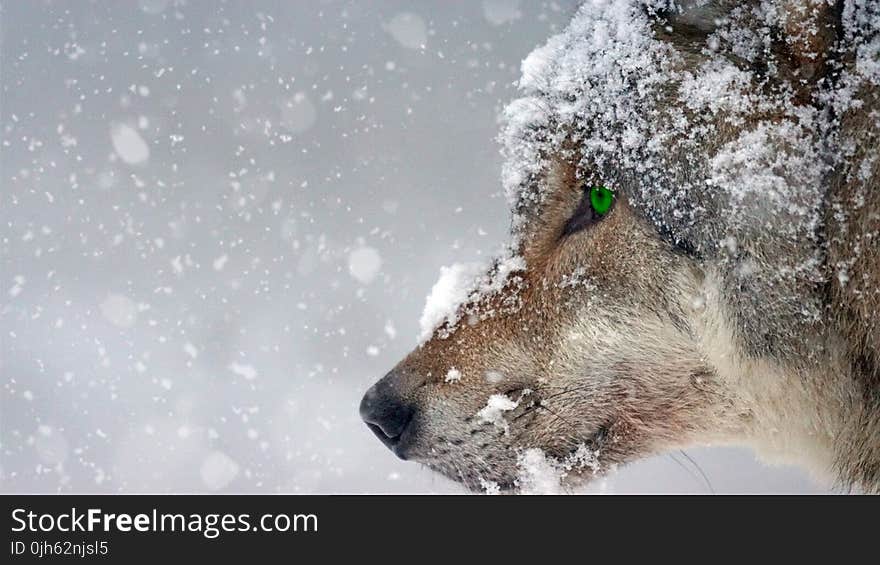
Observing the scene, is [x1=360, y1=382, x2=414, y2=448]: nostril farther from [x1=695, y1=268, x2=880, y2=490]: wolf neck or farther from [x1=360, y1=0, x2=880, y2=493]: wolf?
[x1=695, y1=268, x2=880, y2=490]: wolf neck

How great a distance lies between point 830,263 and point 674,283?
0.50 m

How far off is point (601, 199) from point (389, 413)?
1.21m

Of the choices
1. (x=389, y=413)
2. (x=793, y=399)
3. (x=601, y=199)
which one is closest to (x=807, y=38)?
(x=601, y=199)

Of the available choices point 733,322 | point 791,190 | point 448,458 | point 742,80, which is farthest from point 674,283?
point 448,458

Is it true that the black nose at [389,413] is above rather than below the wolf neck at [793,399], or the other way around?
above

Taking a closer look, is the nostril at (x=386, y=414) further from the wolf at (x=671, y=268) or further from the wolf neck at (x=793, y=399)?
the wolf neck at (x=793, y=399)

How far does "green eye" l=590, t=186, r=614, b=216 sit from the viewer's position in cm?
276

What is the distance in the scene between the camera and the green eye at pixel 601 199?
2.76 meters

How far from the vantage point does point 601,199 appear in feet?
9.13

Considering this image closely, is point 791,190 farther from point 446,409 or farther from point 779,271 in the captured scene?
point 446,409

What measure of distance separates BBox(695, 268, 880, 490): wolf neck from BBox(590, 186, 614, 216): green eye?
442 mm

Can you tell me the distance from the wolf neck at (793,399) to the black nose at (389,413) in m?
1.20

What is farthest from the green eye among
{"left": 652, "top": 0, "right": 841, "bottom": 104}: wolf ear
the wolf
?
{"left": 652, "top": 0, "right": 841, "bottom": 104}: wolf ear

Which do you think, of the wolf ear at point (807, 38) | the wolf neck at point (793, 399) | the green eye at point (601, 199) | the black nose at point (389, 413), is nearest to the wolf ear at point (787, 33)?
the wolf ear at point (807, 38)
